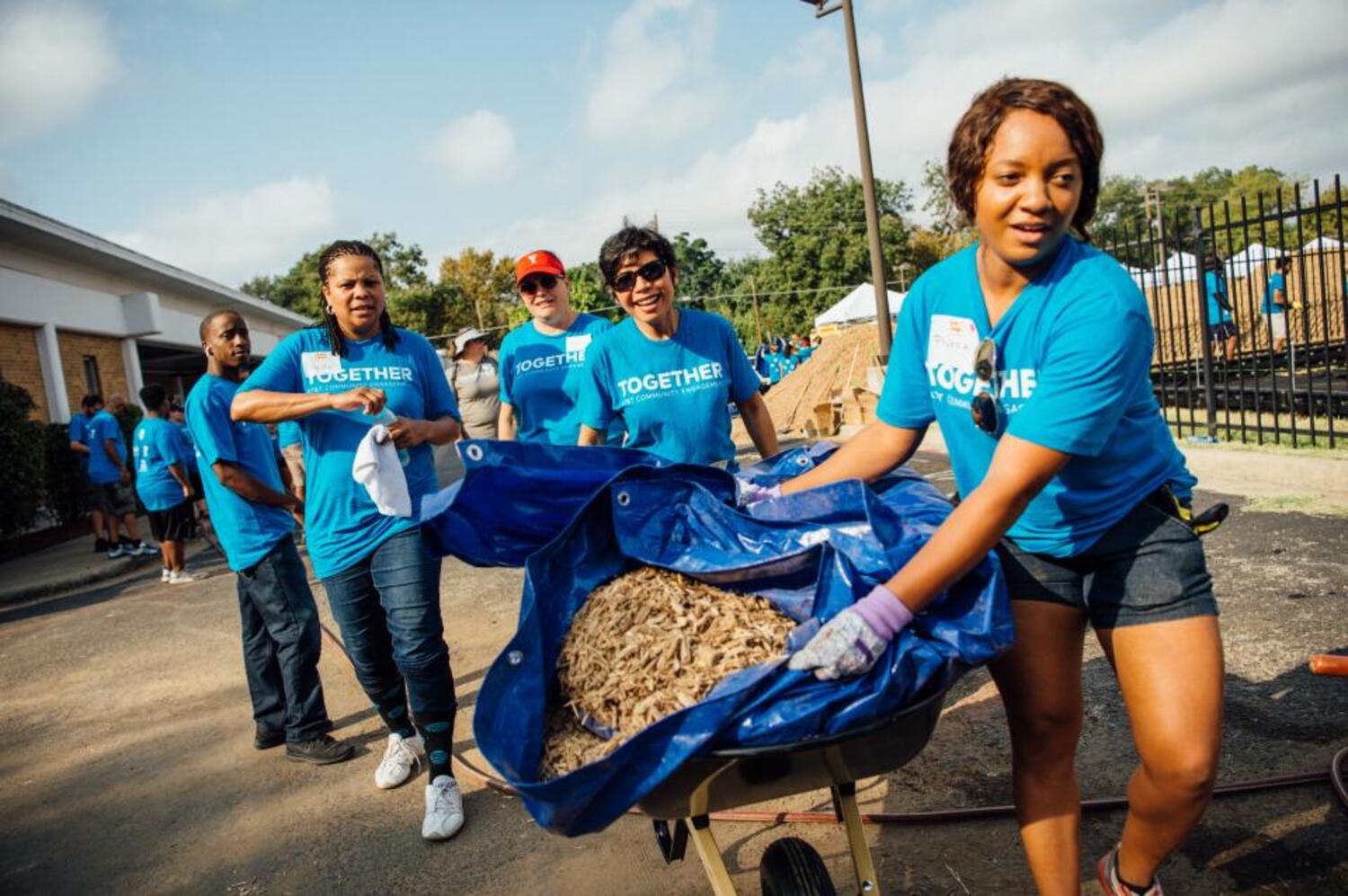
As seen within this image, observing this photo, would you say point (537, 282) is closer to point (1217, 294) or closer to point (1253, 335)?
point (1253, 335)

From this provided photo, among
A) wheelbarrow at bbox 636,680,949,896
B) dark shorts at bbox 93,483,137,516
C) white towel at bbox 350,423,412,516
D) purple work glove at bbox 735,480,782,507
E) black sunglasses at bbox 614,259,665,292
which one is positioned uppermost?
black sunglasses at bbox 614,259,665,292

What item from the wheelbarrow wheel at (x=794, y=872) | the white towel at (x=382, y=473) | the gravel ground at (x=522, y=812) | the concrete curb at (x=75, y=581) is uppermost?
the white towel at (x=382, y=473)

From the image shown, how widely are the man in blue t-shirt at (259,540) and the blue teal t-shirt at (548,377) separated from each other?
4.65 feet

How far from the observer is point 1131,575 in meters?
1.98

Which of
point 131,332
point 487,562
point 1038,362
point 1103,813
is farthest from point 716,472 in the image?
point 131,332

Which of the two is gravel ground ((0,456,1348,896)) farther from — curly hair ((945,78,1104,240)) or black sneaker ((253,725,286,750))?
curly hair ((945,78,1104,240))

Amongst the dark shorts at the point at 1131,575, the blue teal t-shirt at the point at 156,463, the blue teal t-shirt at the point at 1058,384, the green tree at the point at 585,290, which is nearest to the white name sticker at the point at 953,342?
the blue teal t-shirt at the point at 1058,384

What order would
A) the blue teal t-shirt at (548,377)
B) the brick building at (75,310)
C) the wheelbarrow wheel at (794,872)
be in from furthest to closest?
the brick building at (75,310) < the blue teal t-shirt at (548,377) < the wheelbarrow wheel at (794,872)

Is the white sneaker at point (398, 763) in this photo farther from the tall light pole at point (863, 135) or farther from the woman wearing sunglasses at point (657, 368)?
the tall light pole at point (863, 135)

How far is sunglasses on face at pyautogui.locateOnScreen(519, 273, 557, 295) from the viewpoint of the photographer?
5.15 metres

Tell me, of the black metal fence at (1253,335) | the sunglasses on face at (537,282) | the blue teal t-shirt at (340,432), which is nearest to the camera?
the blue teal t-shirt at (340,432)

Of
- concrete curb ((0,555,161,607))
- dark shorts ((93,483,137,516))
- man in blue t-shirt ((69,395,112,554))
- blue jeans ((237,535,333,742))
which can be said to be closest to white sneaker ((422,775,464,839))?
blue jeans ((237,535,333,742))

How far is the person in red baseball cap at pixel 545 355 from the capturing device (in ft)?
16.6

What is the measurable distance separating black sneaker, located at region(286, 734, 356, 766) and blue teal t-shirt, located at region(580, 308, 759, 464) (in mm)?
2002
